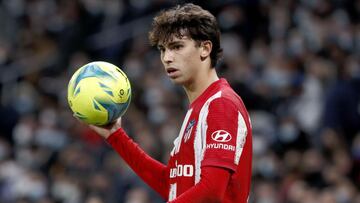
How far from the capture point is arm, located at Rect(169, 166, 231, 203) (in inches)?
174

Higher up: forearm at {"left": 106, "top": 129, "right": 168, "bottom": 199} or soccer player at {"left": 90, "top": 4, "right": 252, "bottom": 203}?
soccer player at {"left": 90, "top": 4, "right": 252, "bottom": 203}

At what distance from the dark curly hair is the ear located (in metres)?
0.02

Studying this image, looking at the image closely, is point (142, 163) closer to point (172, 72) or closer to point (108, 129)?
point (108, 129)

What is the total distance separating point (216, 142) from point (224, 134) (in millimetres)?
58

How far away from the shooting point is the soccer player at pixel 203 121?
4.48 metres

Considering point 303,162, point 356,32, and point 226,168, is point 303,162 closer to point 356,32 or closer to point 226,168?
point 356,32

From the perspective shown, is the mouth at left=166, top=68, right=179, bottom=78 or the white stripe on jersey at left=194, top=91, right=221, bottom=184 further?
the mouth at left=166, top=68, right=179, bottom=78

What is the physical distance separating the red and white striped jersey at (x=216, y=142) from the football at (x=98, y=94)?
0.51 m

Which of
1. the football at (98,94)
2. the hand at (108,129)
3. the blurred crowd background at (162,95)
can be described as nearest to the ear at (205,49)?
the football at (98,94)

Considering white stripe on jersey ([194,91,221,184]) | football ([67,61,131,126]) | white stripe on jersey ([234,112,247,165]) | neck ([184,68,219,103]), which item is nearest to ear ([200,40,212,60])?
neck ([184,68,219,103])

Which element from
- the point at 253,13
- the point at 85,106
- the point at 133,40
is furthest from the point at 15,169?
the point at 85,106

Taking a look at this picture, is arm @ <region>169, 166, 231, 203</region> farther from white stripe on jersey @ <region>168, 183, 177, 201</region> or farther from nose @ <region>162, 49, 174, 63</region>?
nose @ <region>162, 49, 174, 63</region>

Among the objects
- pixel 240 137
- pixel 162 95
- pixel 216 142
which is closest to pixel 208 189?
pixel 216 142

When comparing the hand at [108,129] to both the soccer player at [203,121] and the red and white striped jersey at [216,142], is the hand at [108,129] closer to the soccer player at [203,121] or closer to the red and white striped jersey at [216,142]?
the soccer player at [203,121]
